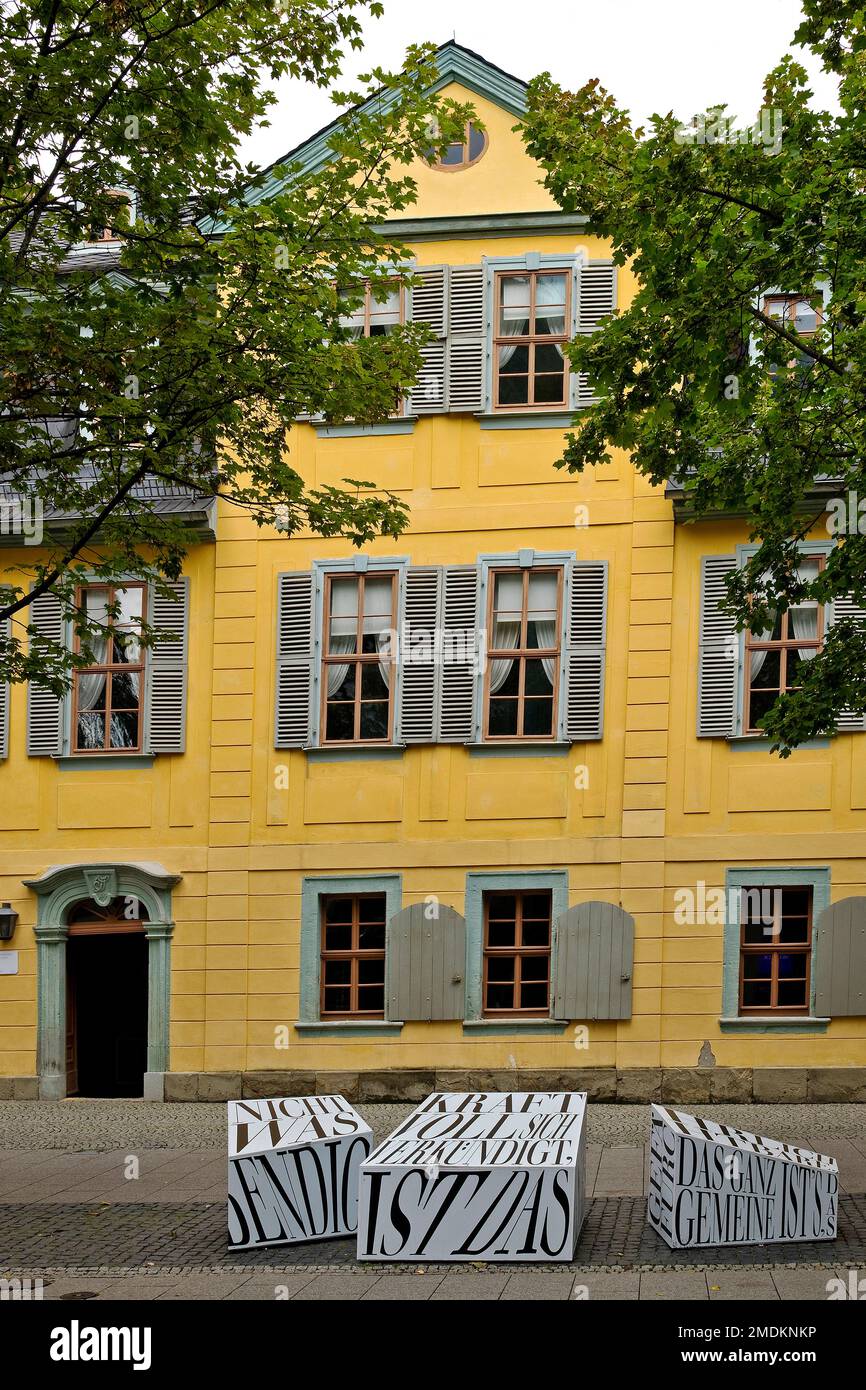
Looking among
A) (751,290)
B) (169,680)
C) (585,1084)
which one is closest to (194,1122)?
(585,1084)

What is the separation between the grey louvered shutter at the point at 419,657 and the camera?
1867 cm

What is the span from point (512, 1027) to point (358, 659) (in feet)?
15.0

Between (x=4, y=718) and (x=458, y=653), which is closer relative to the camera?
(x=458, y=653)

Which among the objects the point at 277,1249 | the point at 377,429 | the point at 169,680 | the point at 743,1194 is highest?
the point at 377,429

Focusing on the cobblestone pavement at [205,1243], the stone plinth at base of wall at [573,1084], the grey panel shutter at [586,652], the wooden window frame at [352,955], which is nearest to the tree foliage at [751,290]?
Answer: the cobblestone pavement at [205,1243]

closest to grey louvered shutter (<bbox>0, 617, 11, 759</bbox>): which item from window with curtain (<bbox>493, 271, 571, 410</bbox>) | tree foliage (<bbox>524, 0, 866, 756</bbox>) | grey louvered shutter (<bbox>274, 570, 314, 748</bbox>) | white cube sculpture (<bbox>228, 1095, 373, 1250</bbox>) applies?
grey louvered shutter (<bbox>274, 570, 314, 748</bbox>)

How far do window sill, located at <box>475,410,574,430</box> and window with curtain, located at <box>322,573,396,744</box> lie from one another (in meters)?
2.15

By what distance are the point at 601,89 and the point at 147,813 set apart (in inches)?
401

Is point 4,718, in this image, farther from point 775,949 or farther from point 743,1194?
point 743,1194

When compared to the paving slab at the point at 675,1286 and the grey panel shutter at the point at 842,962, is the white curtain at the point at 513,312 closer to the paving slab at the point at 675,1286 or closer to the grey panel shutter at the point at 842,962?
the grey panel shutter at the point at 842,962

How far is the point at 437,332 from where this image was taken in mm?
19000

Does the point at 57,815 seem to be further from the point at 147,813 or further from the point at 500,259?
the point at 500,259

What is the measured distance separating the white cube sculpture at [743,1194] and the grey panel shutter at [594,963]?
26.3 ft

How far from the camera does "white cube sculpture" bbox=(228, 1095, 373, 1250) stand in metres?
10.2
